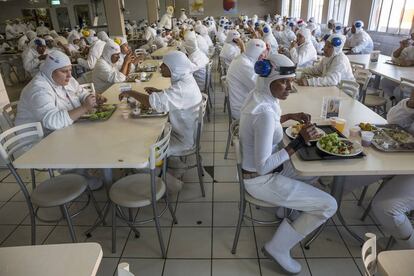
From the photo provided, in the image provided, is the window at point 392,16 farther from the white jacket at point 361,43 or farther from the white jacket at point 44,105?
the white jacket at point 44,105

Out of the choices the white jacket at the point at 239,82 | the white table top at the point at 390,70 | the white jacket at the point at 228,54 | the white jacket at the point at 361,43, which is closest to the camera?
the white jacket at the point at 239,82

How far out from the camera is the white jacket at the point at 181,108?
2.34 m

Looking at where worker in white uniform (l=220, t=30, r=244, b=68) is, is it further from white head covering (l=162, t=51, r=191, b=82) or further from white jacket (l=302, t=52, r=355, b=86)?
white head covering (l=162, t=51, r=191, b=82)

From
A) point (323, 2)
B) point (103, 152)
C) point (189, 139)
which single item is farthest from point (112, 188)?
point (323, 2)

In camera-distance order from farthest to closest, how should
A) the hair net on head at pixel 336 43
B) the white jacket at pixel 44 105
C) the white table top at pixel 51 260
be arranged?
the hair net on head at pixel 336 43
the white jacket at pixel 44 105
the white table top at pixel 51 260

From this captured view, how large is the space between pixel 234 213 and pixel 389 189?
43.7 inches

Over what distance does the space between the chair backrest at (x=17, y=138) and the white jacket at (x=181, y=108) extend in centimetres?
86

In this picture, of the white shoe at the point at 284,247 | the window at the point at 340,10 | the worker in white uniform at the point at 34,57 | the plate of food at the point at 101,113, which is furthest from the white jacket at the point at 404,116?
the window at the point at 340,10

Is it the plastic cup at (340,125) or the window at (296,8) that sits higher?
the window at (296,8)

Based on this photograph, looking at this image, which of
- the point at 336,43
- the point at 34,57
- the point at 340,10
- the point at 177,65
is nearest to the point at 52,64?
the point at 177,65

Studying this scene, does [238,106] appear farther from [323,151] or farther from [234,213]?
[323,151]

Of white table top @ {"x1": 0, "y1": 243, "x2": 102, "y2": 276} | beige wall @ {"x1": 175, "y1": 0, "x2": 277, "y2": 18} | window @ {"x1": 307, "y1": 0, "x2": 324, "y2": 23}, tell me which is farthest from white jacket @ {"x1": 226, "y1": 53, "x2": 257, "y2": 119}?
beige wall @ {"x1": 175, "y1": 0, "x2": 277, "y2": 18}

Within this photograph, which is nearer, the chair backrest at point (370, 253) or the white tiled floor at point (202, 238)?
the chair backrest at point (370, 253)

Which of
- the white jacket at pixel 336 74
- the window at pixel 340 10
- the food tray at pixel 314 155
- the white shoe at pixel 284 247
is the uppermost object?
the window at pixel 340 10
